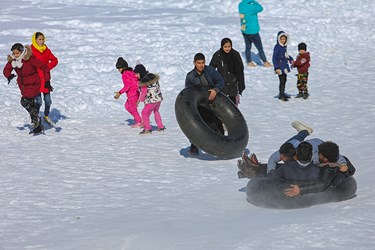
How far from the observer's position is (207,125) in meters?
10.5

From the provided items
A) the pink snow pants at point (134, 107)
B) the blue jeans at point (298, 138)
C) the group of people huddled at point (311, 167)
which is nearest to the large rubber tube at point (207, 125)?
the blue jeans at point (298, 138)

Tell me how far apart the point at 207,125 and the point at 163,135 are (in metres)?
1.96

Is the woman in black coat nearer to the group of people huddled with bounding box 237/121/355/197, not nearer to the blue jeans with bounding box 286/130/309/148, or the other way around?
the blue jeans with bounding box 286/130/309/148

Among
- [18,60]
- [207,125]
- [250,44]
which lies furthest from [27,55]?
[250,44]

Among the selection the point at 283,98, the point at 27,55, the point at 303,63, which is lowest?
the point at 283,98

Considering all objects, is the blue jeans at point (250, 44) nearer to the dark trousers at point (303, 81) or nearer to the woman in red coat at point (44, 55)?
the dark trousers at point (303, 81)

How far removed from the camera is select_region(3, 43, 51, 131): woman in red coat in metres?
12.0

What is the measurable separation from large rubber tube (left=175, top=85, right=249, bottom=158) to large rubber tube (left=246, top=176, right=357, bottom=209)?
7.23ft

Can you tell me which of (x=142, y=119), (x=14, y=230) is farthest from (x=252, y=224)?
(x=142, y=119)

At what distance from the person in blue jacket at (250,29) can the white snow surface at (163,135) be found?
0.49 m

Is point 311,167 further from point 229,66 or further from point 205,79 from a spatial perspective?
point 229,66

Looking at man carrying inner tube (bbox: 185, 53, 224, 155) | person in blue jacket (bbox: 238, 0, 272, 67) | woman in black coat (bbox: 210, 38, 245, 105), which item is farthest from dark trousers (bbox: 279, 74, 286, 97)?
man carrying inner tube (bbox: 185, 53, 224, 155)

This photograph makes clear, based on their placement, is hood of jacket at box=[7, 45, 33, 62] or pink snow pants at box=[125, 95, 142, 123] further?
pink snow pants at box=[125, 95, 142, 123]

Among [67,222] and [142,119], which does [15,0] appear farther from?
[67,222]
